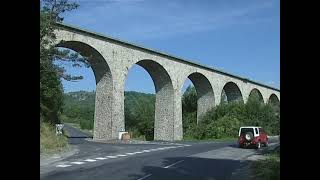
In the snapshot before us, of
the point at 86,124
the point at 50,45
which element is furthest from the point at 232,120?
the point at 86,124

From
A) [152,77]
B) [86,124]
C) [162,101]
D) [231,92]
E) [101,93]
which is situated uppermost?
[152,77]

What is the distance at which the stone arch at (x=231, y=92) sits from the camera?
6863 cm

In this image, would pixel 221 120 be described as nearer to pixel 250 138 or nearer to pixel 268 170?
pixel 250 138

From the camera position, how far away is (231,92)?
70.6m

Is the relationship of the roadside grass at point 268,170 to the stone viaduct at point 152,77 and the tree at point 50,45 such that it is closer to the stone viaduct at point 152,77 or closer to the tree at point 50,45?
the tree at point 50,45

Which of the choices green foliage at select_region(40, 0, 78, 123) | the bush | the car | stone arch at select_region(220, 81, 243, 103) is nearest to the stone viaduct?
stone arch at select_region(220, 81, 243, 103)

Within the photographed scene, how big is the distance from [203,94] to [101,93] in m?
22.9

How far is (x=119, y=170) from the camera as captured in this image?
1529 centimetres

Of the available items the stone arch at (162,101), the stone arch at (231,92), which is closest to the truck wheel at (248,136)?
the stone arch at (162,101)

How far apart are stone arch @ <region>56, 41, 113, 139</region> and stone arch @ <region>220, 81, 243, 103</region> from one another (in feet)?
95.2

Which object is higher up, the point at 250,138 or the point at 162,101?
the point at 162,101
